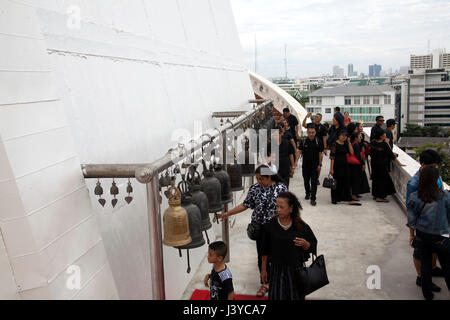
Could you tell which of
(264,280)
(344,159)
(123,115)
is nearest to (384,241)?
(344,159)

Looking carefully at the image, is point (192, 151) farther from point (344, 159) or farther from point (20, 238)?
point (344, 159)

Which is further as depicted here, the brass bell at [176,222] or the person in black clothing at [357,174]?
the person in black clothing at [357,174]

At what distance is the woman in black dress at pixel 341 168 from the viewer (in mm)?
8219

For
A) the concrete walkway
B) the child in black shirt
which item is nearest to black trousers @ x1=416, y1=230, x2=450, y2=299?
the concrete walkway

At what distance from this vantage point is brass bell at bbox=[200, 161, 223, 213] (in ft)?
12.6

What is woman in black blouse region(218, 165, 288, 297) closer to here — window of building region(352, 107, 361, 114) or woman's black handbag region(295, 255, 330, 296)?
woman's black handbag region(295, 255, 330, 296)

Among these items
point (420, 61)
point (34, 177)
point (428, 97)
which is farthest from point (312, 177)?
point (420, 61)

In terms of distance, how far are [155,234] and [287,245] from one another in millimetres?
1390

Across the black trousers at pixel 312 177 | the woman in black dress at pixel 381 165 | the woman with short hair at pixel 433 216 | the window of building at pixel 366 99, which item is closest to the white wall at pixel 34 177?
the woman with short hair at pixel 433 216

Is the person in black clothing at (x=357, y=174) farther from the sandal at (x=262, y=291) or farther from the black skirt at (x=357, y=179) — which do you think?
the sandal at (x=262, y=291)

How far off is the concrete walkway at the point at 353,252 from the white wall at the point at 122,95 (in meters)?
0.70

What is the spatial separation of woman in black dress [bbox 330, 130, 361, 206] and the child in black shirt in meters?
5.08

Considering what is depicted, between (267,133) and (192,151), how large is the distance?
458 centimetres

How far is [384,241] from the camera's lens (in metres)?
6.61
